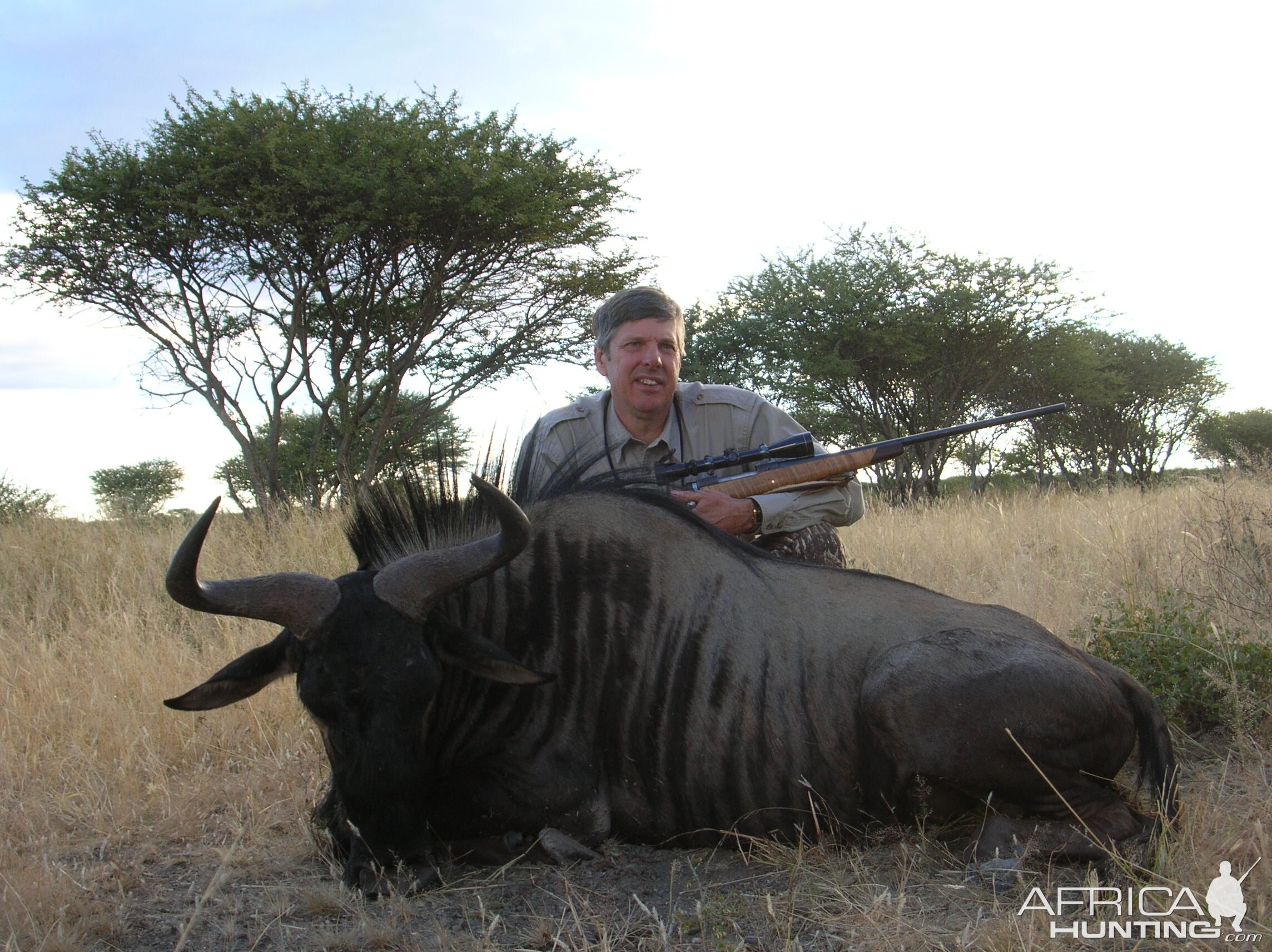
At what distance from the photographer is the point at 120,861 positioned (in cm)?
300

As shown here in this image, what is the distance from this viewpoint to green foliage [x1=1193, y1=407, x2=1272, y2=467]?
966 inches

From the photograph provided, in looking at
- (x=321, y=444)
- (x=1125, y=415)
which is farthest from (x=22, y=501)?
(x=1125, y=415)

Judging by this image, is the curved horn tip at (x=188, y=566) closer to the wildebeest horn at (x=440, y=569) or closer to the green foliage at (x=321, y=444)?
the wildebeest horn at (x=440, y=569)

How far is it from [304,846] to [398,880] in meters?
0.58

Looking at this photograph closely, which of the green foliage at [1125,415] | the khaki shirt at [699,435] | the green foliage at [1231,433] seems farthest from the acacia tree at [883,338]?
the khaki shirt at [699,435]

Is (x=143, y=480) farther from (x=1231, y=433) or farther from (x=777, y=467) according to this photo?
(x=1231, y=433)

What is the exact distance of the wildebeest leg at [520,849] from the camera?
108 inches

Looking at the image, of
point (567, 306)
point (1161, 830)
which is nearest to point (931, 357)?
point (567, 306)

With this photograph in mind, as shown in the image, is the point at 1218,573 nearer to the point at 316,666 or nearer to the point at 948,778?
the point at 948,778

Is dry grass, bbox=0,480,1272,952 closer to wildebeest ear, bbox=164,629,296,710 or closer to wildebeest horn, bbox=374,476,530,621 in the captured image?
wildebeest ear, bbox=164,629,296,710

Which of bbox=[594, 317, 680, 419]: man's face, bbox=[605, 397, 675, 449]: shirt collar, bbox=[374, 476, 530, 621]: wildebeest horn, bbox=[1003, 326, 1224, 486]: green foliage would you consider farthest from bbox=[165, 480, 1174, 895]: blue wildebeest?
bbox=[1003, 326, 1224, 486]: green foliage

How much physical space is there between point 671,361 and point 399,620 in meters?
1.85

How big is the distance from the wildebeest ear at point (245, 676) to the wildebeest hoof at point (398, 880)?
1.84 feet

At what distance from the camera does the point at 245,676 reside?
2.71m
